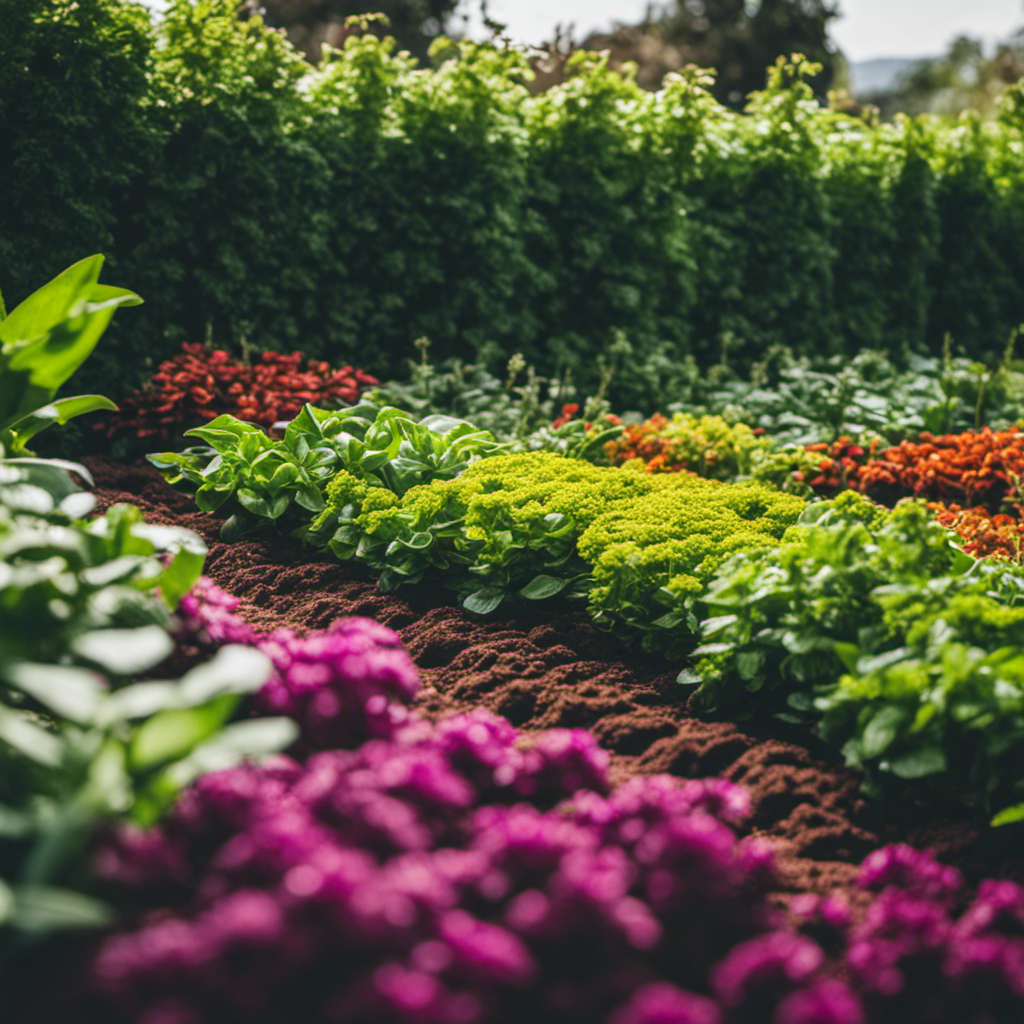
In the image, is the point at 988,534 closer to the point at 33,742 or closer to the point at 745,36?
the point at 33,742

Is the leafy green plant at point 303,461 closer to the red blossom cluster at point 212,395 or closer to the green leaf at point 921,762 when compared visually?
the red blossom cluster at point 212,395

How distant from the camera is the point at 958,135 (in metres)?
9.54

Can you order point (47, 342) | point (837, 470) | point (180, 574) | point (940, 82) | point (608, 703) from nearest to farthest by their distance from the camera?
point (180, 574)
point (47, 342)
point (608, 703)
point (837, 470)
point (940, 82)

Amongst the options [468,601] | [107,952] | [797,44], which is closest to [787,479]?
[468,601]

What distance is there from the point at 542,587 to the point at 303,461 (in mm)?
1190

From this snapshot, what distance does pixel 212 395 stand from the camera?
4.78m

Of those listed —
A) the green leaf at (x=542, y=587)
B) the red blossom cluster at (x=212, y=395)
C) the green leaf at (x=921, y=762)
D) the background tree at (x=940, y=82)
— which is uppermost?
the background tree at (x=940, y=82)

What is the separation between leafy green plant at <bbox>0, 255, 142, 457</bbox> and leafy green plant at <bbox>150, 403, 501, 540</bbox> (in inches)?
38.9

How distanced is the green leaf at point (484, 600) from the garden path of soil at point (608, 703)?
1.6 inches

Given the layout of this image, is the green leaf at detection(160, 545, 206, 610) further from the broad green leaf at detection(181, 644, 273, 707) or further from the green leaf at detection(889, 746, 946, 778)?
the green leaf at detection(889, 746, 946, 778)

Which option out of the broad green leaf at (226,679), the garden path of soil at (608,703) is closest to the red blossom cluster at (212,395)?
the garden path of soil at (608,703)

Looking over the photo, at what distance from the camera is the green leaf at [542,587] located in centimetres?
321

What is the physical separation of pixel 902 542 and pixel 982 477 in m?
2.95

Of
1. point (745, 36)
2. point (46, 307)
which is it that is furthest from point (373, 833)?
point (745, 36)
